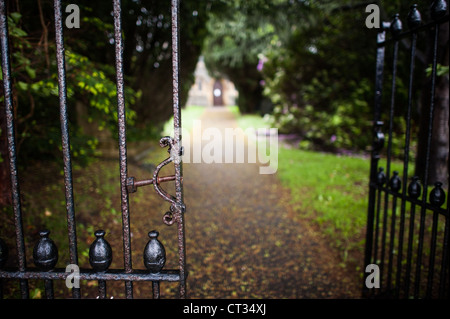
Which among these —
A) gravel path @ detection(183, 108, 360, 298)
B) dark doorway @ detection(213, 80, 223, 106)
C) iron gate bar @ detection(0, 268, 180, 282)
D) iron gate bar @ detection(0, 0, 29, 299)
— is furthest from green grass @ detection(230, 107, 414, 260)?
dark doorway @ detection(213, 80, 223, 106)

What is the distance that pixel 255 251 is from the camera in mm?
3914

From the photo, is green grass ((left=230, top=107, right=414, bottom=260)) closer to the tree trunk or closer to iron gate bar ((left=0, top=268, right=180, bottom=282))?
the tree trunk

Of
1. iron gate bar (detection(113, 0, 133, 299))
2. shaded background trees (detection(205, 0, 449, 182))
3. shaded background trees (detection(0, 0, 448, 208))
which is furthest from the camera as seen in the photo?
shaded background trees (detection(205, 0, 449, 182))

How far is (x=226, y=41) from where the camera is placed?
16.9 meters

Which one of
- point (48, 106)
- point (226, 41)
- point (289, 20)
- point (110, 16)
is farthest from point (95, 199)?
point (226, 41)

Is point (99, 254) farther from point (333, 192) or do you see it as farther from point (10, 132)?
point (333, 192)

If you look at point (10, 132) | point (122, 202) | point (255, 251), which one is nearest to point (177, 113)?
point (122, 202)

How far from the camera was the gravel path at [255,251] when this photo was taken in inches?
124

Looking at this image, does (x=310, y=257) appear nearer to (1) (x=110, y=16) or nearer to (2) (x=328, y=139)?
(1) (x=110, y=16)

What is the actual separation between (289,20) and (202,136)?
9.47 meters

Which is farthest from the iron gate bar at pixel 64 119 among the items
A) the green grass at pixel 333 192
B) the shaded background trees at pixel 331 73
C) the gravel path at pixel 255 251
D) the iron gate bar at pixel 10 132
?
the shaded background trees at pixel 331 73

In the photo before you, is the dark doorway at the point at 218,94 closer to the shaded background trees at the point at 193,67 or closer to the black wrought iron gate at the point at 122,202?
the shaded background trees at the point at 193,67

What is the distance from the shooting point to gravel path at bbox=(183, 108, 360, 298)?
3141 millimetres

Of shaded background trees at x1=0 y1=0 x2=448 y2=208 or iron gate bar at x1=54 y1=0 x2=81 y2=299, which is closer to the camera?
iron gate bar at x1=54 y1=0 x2=81 y2=299
